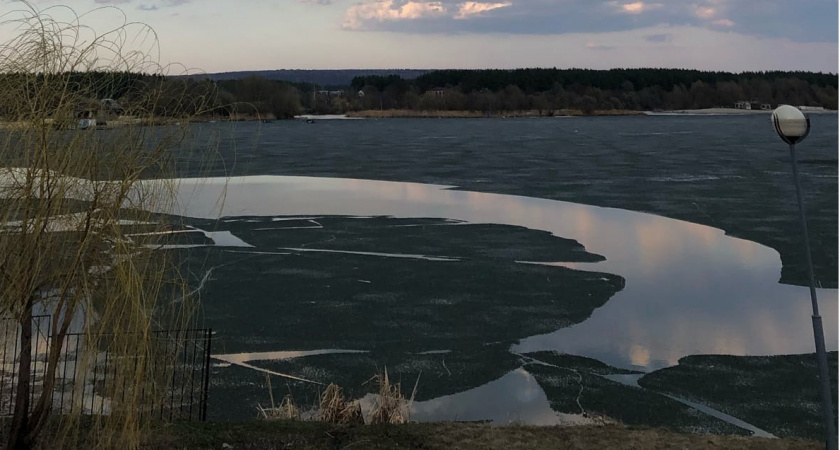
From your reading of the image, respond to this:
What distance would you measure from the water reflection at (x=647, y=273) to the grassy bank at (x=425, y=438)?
7.41ft

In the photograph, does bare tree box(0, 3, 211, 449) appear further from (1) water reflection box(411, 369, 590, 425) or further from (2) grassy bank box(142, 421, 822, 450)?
(1) water reflection box(411, 369, 590, 425)

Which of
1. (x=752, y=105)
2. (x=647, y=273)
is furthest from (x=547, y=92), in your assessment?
(x=647, y=273)

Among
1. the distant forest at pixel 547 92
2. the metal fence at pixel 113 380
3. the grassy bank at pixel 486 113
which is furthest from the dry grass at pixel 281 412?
the grassy bank at pixel 486 113

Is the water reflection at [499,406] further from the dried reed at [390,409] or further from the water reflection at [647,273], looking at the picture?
the water reflection at [647,273]

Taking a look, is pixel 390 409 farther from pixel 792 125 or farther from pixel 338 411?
pixel 792 125

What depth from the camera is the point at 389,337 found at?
39.6ft

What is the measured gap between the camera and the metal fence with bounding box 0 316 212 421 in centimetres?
654

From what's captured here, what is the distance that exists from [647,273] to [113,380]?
11371mm

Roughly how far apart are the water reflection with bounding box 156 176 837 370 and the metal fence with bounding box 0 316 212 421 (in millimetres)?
1690

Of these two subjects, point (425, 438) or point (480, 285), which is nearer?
point (425, 438)

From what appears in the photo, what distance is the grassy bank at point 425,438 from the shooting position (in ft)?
24.9

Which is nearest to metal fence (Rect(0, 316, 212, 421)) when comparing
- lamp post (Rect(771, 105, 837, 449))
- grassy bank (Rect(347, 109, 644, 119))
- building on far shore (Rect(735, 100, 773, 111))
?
lamp post (Rect(771, 105, 837, 449))

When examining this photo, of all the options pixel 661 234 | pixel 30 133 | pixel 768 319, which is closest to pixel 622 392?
pixel 768 319

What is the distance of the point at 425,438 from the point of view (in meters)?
Answer: 7.82
